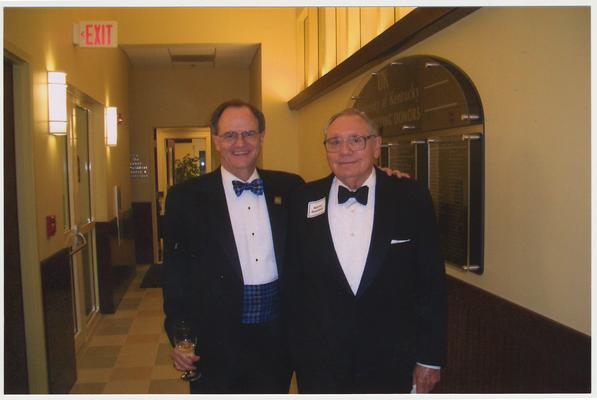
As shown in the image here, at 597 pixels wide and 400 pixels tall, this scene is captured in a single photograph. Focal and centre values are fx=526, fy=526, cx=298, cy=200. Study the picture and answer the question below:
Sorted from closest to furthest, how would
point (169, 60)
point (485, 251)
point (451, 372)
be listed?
point (485, 251) → point (451, 372) → point (169, 60)

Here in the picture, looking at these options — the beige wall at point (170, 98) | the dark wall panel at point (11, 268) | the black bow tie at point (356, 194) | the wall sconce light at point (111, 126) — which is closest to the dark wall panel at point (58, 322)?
the dark wall panel at point (11, 268)

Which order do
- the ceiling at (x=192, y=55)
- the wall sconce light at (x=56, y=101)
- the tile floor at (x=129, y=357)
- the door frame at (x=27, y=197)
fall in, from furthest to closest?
the ceiling at (x=192, y=55), the tile floor at (x=129, y=357), the wall sconce light at (x=56, y=101), the door frame at (x=27, y=197)

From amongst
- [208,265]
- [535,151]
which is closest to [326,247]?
[208,265]

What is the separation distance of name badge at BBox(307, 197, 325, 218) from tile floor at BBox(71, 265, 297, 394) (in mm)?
1844

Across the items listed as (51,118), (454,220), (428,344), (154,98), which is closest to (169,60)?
(154,98)

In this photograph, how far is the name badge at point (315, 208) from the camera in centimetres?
180

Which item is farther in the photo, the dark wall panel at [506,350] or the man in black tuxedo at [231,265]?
the man in black tuxedo at [231,265]

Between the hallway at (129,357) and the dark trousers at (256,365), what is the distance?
5.46 feet

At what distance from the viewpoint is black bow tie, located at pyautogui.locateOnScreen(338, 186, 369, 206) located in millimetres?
1763

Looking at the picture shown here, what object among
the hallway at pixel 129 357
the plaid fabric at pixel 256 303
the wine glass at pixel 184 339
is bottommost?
the hallway at pixel 129 357

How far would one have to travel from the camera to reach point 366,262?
1.72 metres

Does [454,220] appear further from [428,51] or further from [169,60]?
[169,60]

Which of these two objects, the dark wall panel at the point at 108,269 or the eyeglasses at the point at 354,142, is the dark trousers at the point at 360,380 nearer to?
the eyeglasses at the point at 354,142

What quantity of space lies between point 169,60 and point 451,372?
5938 millimetres
